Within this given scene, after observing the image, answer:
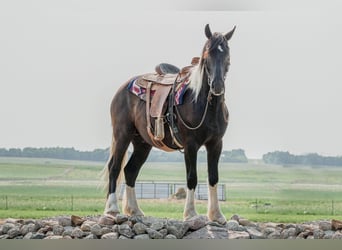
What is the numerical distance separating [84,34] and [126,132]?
750 millimetres

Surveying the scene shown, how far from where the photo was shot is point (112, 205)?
3.97 m

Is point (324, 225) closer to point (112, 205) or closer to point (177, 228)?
point (177, 228)

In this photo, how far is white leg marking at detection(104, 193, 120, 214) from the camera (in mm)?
3947

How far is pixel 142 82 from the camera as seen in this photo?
159 inches

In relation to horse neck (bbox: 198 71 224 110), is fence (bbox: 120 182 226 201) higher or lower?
lower

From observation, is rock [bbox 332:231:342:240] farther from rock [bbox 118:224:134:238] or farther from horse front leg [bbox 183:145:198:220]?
rock [bbox 118:224:134:238]

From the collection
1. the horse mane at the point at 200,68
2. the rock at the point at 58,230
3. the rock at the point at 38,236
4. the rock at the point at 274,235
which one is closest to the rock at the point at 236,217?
the rock at the point at 274,235

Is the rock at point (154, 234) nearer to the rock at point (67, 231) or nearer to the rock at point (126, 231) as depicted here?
the rock at point (126, 231)

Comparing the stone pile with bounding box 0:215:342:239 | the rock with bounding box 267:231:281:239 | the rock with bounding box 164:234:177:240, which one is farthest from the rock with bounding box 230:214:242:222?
the rock with bounding box 164:234:177:240

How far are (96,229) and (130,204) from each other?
1.14ft

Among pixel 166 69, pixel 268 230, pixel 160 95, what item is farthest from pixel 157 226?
pixel 166 69

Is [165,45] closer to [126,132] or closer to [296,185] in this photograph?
[126,132]

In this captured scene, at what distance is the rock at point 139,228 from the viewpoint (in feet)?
12.2

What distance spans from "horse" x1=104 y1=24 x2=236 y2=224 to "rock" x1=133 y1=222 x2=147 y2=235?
0.25 meters
